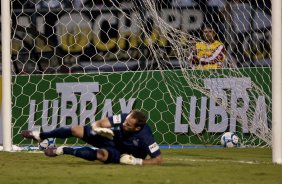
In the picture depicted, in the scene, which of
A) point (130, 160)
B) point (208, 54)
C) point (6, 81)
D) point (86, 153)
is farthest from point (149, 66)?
point (86, 153)

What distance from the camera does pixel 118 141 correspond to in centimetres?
870

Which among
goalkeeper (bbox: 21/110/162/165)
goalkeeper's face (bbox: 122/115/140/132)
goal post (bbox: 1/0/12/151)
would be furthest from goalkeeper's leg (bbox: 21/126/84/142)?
goal post (bbox: 1/0/12/151)

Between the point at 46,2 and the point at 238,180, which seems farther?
the point at 46,2

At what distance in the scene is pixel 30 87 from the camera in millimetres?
12992

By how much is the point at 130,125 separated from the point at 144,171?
2.35 feet

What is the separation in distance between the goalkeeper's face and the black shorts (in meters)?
0.21

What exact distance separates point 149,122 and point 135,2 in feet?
5.52

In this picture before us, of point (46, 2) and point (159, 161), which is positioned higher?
point (46, 2)

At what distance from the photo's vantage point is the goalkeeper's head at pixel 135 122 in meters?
8.50

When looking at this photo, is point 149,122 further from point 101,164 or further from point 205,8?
point 101,164

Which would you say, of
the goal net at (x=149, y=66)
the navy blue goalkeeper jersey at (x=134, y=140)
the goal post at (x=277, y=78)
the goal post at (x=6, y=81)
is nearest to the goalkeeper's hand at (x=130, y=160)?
the navy blue goalkeeper jersey at (x=134, y=140)

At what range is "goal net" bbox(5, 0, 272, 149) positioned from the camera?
12.4 m

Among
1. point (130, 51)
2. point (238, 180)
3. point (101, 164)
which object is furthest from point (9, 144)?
point (238, 180)

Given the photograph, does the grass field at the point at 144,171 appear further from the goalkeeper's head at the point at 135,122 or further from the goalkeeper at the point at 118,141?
the goalkeeper's head at the point at 135,122
